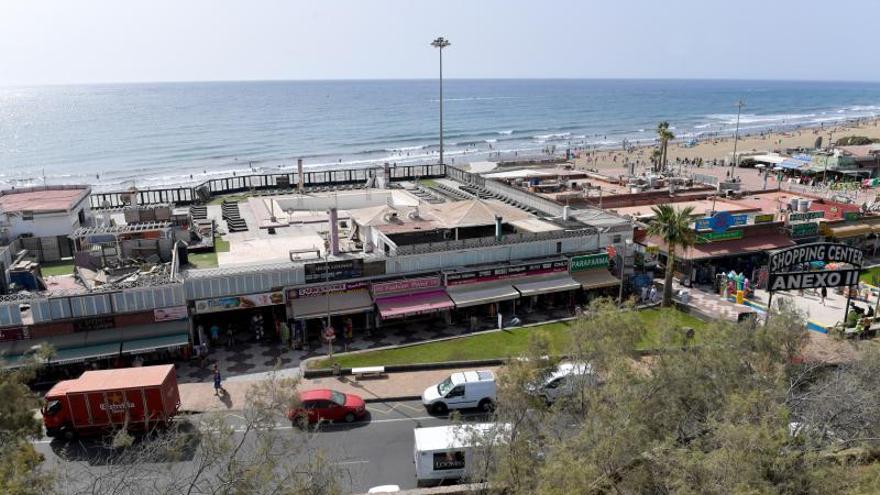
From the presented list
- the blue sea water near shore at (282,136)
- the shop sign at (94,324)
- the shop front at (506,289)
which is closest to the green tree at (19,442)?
the shop sign at (94,324)

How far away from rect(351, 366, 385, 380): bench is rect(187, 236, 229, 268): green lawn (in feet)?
34.3

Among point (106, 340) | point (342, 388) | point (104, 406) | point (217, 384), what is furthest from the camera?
point (106, 340)

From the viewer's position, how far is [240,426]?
71.7 ft

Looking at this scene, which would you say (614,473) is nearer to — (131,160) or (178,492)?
(178,492)

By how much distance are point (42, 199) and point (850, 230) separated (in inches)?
2027

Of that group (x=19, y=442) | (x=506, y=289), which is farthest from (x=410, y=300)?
(x=19, y=442)

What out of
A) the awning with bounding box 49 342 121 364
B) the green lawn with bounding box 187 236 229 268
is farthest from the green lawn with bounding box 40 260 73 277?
the awning with bounding box 49 342 121 364

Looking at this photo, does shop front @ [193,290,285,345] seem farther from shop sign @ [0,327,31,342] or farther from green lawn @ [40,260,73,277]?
green lawn @ [40,260,73,277]

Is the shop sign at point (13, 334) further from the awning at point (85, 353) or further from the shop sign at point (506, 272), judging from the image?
the shop sign at point (506, 272)

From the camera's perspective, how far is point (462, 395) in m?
22.7

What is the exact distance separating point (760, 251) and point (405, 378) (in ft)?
80.4

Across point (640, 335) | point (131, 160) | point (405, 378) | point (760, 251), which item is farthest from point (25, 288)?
point (131, 160)

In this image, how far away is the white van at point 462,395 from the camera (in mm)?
22672

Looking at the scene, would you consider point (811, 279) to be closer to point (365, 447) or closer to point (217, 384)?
point (365, 447)
